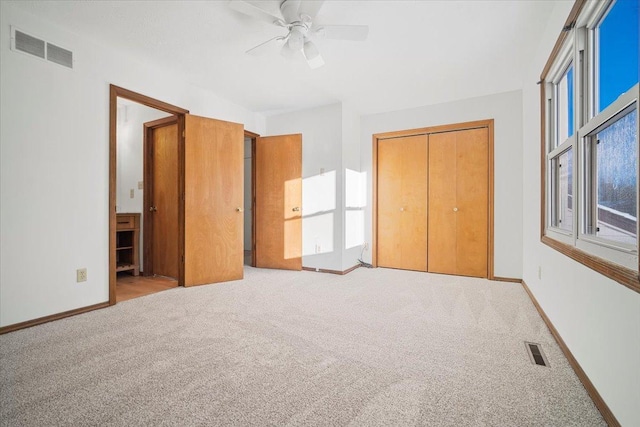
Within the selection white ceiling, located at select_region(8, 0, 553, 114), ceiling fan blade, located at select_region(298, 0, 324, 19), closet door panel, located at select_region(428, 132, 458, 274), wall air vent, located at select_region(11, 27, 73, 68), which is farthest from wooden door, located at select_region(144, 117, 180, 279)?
closet door panel, located at select_region(428, 132, 458, 274)

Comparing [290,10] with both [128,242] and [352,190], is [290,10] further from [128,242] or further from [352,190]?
[128,242]

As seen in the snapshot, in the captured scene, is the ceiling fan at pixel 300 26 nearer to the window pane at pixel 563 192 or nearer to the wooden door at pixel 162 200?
the window pane at pixel 563 192

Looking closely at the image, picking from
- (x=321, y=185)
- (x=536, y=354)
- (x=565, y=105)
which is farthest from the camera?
(x=321, y=185)

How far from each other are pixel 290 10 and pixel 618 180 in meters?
2.23

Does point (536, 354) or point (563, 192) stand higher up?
point (563, 192)

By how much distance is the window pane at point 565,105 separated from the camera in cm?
216

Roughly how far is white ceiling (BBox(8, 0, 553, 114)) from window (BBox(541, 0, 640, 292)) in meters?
0.63

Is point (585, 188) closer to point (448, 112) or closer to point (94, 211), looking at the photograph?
point (448, 112)

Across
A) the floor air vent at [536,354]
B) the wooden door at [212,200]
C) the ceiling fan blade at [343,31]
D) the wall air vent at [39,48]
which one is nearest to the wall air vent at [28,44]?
the wall air vent at [39,48]

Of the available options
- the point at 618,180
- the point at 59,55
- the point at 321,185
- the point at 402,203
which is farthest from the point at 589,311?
the point at 59,55

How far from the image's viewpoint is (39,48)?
2.35 meters

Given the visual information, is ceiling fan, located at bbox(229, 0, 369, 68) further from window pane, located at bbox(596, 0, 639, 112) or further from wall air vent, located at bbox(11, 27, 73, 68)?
wall air vent, located at bbox(11, 27, 73, 68)

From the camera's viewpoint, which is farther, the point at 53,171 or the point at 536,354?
the point at 53,171

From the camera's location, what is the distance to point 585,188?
68.4 inches
